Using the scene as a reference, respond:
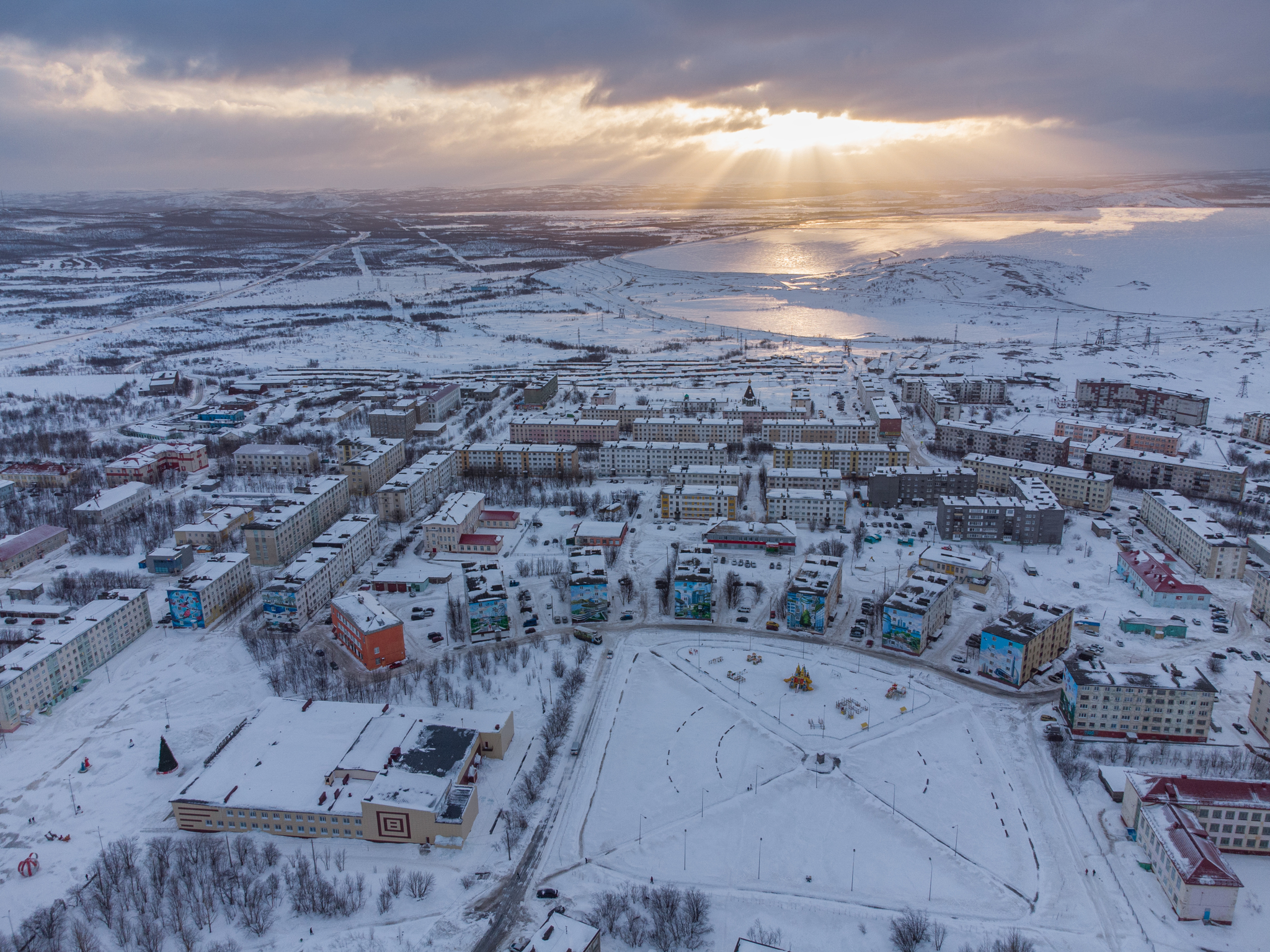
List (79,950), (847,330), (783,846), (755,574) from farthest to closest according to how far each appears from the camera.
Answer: (847,330), (755,574), (783,846), (79,950)

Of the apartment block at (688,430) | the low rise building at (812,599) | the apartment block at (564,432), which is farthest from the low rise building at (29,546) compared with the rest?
the low rise building at (812,599)

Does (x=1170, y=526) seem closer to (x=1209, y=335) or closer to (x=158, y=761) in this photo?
(x=158, y=761)

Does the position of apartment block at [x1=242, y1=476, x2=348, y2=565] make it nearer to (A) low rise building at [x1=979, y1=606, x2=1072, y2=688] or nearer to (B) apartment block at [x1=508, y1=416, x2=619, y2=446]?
(B) apartment block at [x1=508, y1=416, x2=619, y2=446]

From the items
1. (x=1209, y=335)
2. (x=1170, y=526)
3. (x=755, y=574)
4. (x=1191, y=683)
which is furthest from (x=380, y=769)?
(x=1209, y=335)

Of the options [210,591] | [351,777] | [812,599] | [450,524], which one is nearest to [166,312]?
[450,524]

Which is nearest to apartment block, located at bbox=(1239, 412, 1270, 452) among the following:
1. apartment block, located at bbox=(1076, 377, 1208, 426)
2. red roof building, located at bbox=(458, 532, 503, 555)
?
apartment block, located at bbox=(1076, 377, 1208, 426)
